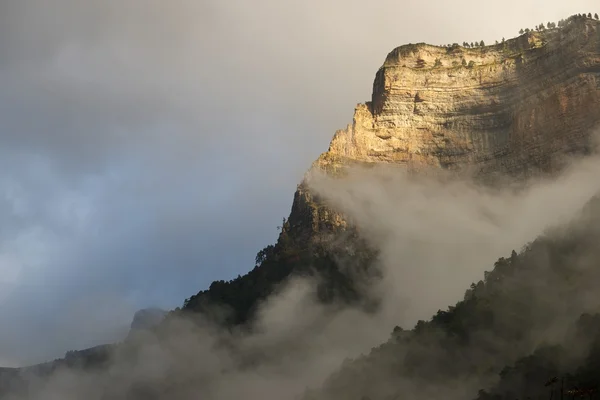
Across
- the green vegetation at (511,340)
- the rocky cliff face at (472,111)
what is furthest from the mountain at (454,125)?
the green vegetation at (511,340)

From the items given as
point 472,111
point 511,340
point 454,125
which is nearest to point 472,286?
point 511,340

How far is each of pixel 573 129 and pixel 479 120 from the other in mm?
24436

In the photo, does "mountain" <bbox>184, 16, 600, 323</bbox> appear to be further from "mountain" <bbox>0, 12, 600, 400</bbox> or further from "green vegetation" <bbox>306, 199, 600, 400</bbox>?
"green vegetation" <bbox>306, 199, 600, 400</bbox>

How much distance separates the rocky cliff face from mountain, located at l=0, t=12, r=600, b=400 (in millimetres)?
262

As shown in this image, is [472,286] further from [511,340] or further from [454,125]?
[454,125]

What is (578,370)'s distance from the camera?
77688 mm

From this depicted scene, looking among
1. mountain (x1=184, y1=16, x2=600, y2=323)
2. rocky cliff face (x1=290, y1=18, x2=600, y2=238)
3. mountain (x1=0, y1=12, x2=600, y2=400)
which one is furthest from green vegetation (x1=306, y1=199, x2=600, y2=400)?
rocky cliff face (x1=290, y1=18, x2=600, y2=238)

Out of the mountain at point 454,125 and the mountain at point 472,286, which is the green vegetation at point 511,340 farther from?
the mountain at point 454,125

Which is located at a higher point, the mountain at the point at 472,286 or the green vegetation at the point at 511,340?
the mountain at the point at 472,286

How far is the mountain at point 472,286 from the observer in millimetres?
96062

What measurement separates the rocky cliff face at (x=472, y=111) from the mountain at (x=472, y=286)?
0.26 metres

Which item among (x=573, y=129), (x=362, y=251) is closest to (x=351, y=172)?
(x=362, y=251)

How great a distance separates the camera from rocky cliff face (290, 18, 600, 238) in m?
146

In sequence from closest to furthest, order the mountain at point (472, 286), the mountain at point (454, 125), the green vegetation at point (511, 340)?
the green vegetation at point (511, 340), the mountain at point (472, 286), the mountain at point (454, 125)
